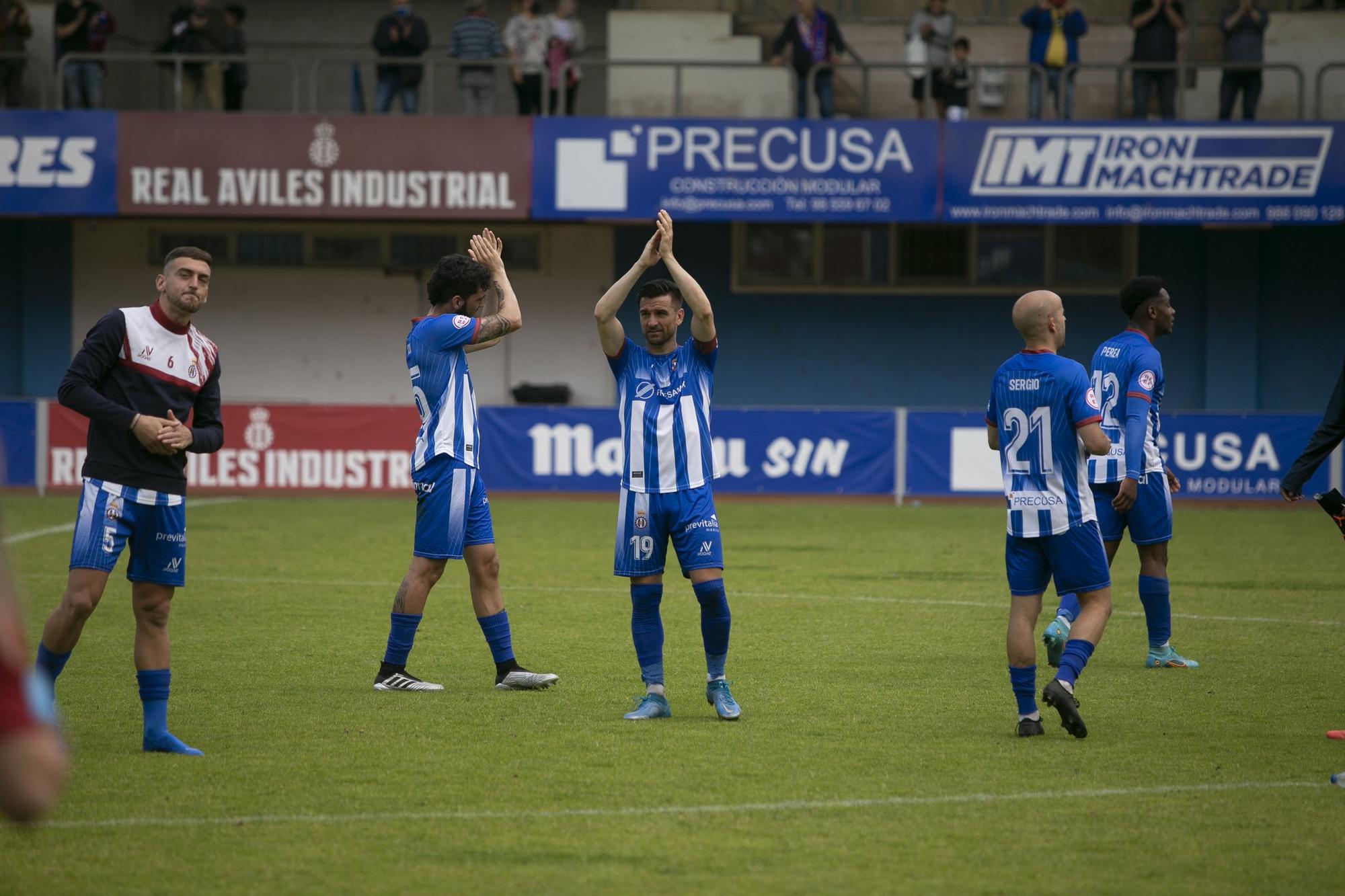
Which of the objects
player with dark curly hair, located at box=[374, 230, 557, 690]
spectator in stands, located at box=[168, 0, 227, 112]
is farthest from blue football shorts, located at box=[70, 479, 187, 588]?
spectator in stands, located at box=[168, 0, 227, 112]

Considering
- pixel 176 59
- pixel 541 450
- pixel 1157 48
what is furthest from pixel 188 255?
pixel 1157 48

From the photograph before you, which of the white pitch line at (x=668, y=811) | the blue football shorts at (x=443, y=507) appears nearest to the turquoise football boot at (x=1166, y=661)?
the white pitch line at (x=668, y=811)

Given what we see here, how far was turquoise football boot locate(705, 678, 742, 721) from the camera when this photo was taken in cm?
744

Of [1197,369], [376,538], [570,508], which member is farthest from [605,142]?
[1197,369]

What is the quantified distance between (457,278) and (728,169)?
589 inches

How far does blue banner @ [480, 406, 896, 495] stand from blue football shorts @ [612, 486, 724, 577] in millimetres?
13676

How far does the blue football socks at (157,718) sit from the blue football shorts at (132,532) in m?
0.45

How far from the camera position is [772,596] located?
12.5 metres

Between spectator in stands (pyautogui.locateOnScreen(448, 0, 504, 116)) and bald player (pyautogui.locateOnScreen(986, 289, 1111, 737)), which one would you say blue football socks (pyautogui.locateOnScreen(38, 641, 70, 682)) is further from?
spectator in stands (pyautogui.locateOnScreen(448, 0, 504, 116))

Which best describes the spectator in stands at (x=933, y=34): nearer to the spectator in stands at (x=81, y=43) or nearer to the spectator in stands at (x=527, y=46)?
the spectator in stands at (x=527, y=46)

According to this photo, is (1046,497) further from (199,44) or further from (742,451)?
(199,44)

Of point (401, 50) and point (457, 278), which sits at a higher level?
point (401, 50)

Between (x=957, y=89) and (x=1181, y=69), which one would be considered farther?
(x=957, y=89)

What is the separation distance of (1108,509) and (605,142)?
14921 mm
